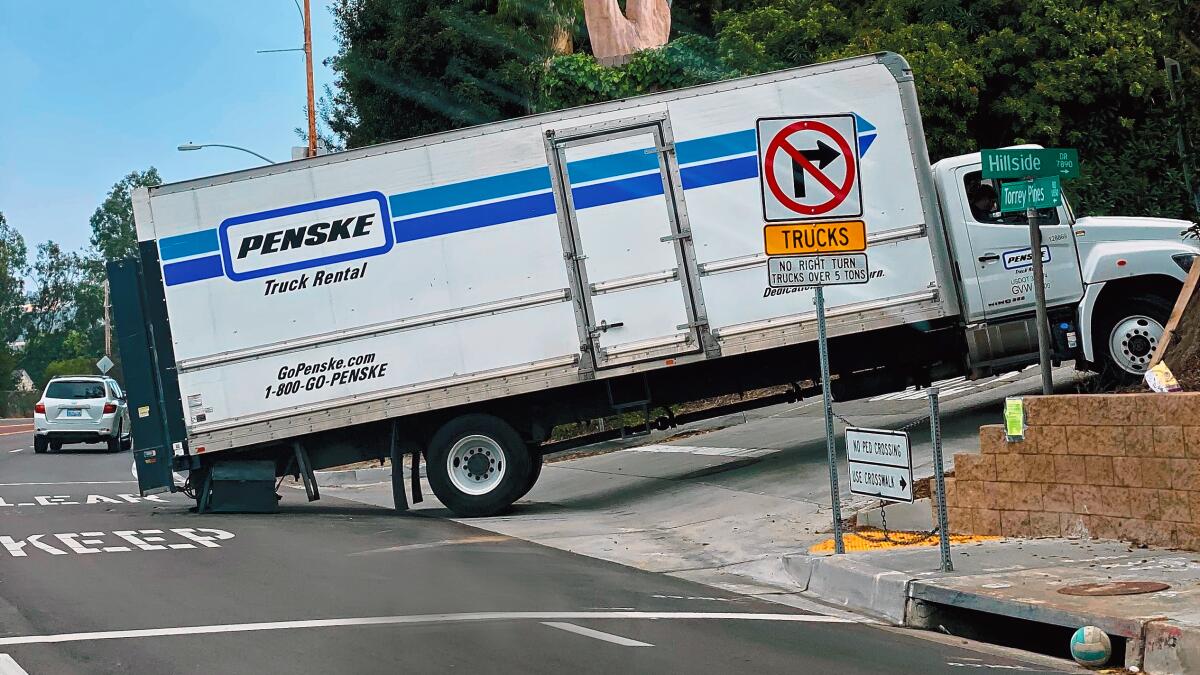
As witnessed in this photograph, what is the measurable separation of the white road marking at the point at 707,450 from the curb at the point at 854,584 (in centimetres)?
682

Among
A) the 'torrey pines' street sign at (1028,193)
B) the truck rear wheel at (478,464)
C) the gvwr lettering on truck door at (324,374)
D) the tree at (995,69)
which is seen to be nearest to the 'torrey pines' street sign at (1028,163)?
the 'torrey pines' street sign at (1028,193)

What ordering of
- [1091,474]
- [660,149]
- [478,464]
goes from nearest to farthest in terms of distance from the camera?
[1091,474], [660,149], [478,464]

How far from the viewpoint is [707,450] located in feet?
62.4

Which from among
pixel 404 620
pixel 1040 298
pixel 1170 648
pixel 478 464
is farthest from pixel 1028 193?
pixel 478 464

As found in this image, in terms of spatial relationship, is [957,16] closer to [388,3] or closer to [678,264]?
[678,264]

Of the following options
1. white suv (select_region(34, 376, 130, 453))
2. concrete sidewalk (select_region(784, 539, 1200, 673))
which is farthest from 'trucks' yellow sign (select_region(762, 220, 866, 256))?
white suv (select_region(34, 376, 130, 453))

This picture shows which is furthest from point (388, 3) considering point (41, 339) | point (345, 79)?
point (41, 339)

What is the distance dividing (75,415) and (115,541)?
833 inches

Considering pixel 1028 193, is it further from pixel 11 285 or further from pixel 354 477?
pixel 11 285

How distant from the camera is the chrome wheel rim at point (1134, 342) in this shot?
15094 mm

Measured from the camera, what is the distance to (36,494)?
66.2 feet

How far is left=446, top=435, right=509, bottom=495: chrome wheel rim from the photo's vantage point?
15.5 m

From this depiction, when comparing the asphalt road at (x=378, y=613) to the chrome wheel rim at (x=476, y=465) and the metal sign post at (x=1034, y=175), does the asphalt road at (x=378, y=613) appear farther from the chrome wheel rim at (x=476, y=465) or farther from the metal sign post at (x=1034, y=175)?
the metal sign post at (x=1034, y=175)

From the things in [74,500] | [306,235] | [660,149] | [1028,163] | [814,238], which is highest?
[660,149]
